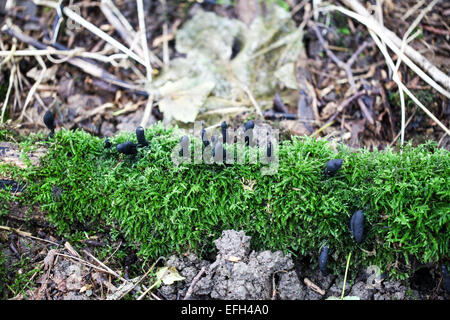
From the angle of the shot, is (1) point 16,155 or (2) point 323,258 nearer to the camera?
(2) point 323,258

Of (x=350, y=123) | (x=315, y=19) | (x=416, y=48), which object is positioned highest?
(x=315, y=19)

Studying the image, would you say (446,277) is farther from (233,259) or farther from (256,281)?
(233,259)

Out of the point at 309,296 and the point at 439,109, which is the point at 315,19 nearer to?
the point at 439,109

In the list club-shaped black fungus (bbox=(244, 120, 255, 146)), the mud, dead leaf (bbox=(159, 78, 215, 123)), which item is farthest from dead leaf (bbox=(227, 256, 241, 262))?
dead leaf (bbox=(159, 78, 215, 123))

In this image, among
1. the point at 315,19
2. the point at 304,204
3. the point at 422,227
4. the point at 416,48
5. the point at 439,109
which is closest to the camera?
the point at 422,227

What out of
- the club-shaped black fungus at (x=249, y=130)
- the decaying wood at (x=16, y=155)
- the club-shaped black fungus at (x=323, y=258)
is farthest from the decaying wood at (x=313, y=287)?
the decaying wood at (x=16, y=155)

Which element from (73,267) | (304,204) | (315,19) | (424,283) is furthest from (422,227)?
(315,19)

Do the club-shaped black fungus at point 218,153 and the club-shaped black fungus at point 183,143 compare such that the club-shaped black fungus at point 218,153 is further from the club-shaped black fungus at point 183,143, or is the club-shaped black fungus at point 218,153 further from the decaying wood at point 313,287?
the decaying wood at point 313,287

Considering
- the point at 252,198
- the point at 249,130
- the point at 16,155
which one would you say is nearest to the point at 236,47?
the point at 249,130
